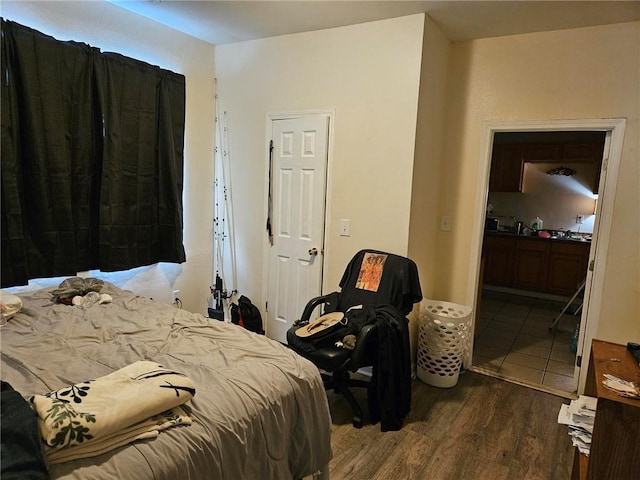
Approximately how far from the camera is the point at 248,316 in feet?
12.4

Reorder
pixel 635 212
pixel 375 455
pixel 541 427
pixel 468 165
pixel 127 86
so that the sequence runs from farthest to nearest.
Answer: pixel 468 165 < pixel 127 86 < pixel 635 212 < pixel 541 427 < pixel 375 455

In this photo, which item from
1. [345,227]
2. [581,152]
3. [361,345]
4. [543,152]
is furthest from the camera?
[543,152]

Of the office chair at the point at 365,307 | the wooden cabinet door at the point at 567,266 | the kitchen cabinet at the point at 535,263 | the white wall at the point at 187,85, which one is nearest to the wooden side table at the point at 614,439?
the office chair at the point at 365,307

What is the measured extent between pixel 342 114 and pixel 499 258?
12.9 ft

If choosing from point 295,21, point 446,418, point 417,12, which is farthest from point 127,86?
point 446,418

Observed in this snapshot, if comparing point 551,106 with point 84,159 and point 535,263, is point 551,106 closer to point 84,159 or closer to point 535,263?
point 535,263

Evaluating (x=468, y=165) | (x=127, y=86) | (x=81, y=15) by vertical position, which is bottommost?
(x=468, y=165)

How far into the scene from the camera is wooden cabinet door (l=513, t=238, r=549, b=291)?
5.68 meters

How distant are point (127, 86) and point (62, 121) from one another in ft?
1.88

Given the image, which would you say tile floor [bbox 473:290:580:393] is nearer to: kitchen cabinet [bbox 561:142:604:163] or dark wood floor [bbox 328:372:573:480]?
dark wood floor [bbox 328:372:573:480]

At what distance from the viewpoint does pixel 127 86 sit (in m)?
3.07

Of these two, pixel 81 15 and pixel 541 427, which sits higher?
pixel 81 15

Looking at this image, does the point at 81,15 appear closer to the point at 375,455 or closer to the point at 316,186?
the point at 316,186

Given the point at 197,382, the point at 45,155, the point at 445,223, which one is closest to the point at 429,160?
the point at 445,223
